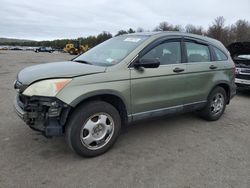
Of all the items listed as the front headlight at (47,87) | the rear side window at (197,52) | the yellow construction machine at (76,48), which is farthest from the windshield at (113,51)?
the yellow construction machine at (76,48)

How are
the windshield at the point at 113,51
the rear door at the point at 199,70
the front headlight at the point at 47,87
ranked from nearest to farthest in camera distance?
the front headlight at the point at 47,87
the windshield at the point at 113,51
the rear door at the point at 199,70

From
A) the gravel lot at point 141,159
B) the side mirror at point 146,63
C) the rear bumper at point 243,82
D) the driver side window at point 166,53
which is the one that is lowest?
the gravel lot at point 141,159

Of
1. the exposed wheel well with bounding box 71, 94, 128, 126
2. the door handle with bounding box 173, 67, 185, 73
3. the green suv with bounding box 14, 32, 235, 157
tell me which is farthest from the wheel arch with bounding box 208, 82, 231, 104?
the exposed wheel well with bounding box 71, 94, 128, 126

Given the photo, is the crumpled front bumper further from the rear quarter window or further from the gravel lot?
the rear quarter window

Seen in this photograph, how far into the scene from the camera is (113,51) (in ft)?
13.6

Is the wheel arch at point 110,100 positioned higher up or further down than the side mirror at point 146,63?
further down

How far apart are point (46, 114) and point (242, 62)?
7.14 meters

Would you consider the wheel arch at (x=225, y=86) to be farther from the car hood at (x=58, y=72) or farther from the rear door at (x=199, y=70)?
the car hood at (x=58, y=72)

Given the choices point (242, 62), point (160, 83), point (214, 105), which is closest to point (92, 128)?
point (160, 83)

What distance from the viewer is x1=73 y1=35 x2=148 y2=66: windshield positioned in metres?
3.82

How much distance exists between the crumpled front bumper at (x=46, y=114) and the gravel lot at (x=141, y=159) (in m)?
0.50

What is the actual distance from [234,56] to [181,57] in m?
5.28

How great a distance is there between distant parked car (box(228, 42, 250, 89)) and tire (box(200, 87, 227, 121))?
296 centimetres

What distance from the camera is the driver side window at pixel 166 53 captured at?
404 cm
